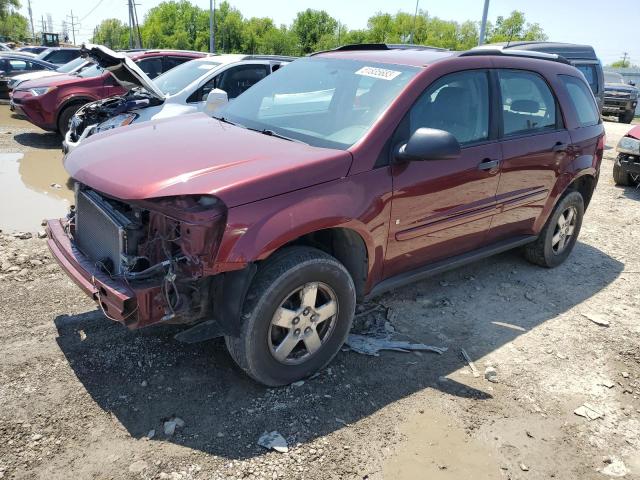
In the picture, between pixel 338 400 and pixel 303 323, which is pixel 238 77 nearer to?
pixel 303 323

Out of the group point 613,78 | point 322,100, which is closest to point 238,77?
point 322,100

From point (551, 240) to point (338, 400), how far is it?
3073 millimetres

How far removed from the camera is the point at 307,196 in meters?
2.96

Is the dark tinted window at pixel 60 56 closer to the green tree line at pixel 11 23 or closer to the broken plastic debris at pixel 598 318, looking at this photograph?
the broken plastic debris at pixel 598 318

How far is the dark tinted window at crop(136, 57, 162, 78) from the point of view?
10.4m

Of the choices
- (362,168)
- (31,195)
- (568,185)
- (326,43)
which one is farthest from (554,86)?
(326,43)

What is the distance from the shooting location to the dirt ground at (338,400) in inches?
106

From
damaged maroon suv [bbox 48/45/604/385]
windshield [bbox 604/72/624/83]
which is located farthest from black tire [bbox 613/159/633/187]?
windshield [bbox 604/72/624/83]

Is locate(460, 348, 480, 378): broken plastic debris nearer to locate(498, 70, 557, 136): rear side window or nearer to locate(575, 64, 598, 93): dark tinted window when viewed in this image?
locate(498, 70, 557, 136): rear side window

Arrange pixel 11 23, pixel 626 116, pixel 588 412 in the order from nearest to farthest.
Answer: pixel 588 412 → pixel 626 116 → pixel 11 23

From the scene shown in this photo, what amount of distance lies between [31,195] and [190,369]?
4.67 meters

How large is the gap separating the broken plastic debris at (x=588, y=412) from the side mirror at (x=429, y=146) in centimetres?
172

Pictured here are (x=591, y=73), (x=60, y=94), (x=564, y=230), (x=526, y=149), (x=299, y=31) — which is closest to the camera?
(x=526, y=149)

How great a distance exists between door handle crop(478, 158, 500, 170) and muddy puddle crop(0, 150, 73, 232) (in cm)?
441
